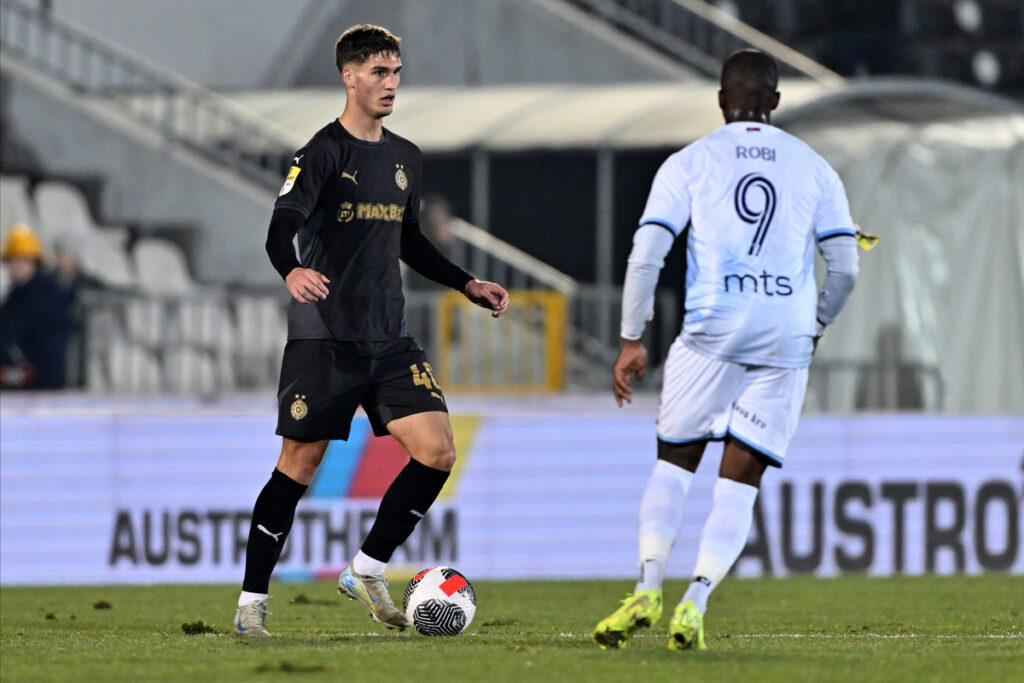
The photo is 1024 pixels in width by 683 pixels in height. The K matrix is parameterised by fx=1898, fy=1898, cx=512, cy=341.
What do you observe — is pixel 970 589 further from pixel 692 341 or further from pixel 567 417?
pixel 692 341

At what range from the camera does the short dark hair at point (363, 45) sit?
6.44m

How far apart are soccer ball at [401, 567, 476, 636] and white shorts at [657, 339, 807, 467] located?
112cm

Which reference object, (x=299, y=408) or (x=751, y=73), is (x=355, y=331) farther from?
(x=751, y=73)

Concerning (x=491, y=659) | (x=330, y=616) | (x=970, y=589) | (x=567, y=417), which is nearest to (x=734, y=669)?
(x=491, y=659)

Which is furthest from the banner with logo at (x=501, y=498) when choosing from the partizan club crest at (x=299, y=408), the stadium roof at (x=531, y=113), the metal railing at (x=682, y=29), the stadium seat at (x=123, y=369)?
the metal railing at (x=682, y=29)

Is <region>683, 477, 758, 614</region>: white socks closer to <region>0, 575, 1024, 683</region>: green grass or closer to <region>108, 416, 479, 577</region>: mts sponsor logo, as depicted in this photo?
<region>0, 575, 1024, 683</region>: green grass

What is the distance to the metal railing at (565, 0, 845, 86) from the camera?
20969 mm

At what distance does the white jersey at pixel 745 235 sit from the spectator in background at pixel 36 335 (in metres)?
8.27

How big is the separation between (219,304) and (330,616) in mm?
5905

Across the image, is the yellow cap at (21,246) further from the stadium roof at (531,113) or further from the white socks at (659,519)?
the white socks at (659,519)

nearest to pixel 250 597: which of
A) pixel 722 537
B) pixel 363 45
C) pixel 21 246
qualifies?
pixel 722 537

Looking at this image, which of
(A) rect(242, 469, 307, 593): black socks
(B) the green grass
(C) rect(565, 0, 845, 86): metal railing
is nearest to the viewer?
(B) the green grass

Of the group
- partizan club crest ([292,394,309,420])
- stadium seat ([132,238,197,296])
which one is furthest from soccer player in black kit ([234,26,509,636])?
stadium seat ([132,238,197,296])

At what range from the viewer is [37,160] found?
16750 mm
